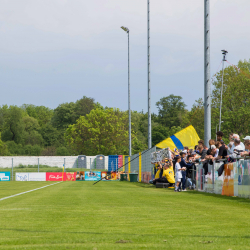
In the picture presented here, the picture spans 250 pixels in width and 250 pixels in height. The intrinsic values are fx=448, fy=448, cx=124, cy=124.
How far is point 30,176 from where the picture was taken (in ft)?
161

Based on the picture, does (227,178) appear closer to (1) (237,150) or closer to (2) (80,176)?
(1) (237,150)

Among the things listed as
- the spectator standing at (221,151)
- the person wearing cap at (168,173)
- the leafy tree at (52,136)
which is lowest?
the person wearing cap at (168,173)

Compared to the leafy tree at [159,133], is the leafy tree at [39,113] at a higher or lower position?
higher

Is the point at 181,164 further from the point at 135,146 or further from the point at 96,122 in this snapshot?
the point at 135,146

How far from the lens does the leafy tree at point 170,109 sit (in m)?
110

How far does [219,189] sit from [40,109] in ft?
370

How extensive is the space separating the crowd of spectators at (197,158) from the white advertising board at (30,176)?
25.9 meters

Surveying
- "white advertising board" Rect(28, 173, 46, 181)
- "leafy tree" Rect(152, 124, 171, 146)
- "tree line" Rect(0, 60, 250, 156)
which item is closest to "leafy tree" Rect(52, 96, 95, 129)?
"tree line" Rect(0, 60, 250, 156)

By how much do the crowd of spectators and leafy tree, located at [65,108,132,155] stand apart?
2258 inches

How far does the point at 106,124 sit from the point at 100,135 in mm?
2419

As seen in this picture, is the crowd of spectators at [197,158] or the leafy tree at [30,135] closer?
the crowd of spectators at [197,158]

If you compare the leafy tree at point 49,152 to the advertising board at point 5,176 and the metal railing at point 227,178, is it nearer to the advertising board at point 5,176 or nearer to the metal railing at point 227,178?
the advertising board at point 5,176

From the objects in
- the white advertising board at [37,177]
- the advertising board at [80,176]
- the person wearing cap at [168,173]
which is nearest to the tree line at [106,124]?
the advertising board at [80,176]

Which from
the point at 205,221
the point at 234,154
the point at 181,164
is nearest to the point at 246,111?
the point at 181,164
